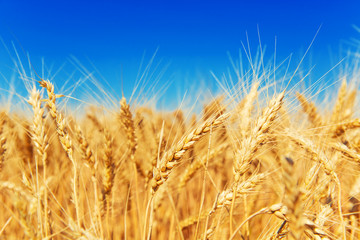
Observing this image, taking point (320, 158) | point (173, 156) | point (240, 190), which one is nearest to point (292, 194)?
point (240, 190)

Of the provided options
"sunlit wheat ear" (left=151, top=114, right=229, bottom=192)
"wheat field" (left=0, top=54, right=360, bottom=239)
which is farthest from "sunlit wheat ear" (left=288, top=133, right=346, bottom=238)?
"sunlit wheat ear" (left=151, top=114, right=229, bottom=192)

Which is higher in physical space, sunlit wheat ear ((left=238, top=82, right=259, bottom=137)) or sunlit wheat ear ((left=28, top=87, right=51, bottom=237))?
sunlit wheat ear ((left=28, top=87, right=51, bottom=237))

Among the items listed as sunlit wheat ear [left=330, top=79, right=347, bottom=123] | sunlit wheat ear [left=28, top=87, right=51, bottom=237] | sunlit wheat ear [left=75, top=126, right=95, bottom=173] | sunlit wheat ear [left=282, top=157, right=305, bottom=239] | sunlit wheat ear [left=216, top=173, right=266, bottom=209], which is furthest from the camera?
sunlit wheat ear [left=330, top=79, right=347, bottom=123]

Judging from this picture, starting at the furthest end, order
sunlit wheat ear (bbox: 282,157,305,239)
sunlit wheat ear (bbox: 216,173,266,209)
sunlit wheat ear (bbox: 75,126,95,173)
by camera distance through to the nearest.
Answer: sunlit wheat ear (bbox: 75,126,95,173) < sunlit wheat ear (bbox: 216,173,266,209) < sunlit wheat ear (bbox: 282,157,305,239)

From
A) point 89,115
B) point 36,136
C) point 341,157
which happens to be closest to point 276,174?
point 341,157

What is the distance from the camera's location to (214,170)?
2.24 m

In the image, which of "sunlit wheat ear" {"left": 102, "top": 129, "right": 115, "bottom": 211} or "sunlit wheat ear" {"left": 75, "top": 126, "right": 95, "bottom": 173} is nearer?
"sunlit wheat ear" {"left": 75, "top": 126, "right": 95, "bottom": 173}

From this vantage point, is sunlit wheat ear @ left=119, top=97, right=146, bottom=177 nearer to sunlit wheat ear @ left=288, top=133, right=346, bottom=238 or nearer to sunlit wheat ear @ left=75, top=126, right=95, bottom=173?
sunlit wheat ear @ left=75, top=126, right=95, bottom=173

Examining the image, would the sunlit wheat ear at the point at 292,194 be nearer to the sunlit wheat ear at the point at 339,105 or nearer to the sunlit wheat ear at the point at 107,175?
the sunlit wheat ear at the point at 107,175

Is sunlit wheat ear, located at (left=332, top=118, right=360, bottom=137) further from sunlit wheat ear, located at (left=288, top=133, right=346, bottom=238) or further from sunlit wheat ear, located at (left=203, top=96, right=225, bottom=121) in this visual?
sunlit wheat ear, located at (left=203, top=96, right=225, bottom=121)

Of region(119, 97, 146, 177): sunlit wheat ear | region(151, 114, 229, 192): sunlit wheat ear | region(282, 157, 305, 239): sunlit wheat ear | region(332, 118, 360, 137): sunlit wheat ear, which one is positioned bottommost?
region(282, 157, 305, 239): sunlit wheat ear

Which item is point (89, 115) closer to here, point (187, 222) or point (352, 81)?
point (187, 222)

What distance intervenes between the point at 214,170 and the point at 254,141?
133 centimetres

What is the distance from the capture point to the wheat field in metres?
0.95
